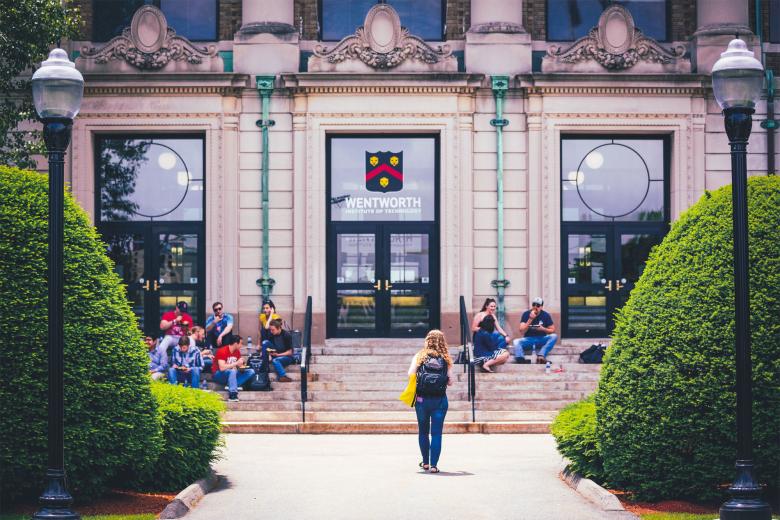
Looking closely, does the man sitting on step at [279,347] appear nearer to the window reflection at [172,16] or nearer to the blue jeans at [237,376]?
the blue jeans at [237,376]

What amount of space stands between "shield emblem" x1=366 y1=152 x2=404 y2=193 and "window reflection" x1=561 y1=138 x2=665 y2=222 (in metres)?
3.45

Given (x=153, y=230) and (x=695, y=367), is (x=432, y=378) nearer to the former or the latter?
(x=695, y=367)

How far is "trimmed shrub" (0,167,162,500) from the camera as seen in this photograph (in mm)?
10078

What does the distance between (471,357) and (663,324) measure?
890 centimetres

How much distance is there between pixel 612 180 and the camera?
24.6m

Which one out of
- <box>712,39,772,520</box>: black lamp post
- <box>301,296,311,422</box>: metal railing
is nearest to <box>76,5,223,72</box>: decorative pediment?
<box>301,296,311,422</box>: metal railing

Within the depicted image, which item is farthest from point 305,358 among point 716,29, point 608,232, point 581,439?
point 716,29

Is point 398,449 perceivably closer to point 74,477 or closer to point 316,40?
point 74,477

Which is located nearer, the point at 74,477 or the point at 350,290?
the point at 74,477

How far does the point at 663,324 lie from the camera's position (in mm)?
10641

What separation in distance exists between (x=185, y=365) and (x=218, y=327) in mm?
1805

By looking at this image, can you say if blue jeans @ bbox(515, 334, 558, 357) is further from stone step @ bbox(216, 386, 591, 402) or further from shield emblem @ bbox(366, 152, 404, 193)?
shield emblem @ bbox(366, 152, 404, 193)

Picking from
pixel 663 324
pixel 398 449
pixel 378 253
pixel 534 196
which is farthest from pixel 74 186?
pixel 663 324

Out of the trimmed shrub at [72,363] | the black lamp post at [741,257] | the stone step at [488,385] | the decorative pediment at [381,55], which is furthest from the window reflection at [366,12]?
the black lamp post at [741,257]
